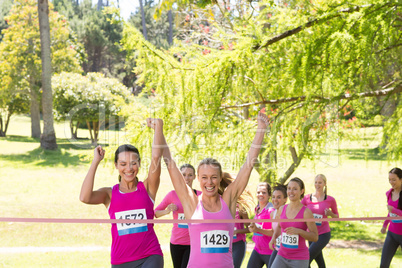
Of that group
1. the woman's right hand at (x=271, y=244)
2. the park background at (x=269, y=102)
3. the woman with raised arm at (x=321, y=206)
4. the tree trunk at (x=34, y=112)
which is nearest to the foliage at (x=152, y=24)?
the tree trunk at (x=34, y=112)

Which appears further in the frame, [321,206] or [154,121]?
[321,206]

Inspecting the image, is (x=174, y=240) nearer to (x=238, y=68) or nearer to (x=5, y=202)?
(x=238, y=68)

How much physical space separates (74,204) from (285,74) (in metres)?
10.4

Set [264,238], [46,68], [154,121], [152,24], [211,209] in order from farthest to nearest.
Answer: [152,24] < [46,68] < [264,238] < [154,121] < [211,209]

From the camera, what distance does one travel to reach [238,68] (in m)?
6.29

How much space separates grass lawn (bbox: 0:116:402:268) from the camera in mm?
8570

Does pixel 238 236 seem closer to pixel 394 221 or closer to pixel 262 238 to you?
pixel 262 238

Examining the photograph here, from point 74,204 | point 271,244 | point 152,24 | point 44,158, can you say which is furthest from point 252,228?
point 152,24

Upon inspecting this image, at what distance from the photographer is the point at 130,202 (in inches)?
141

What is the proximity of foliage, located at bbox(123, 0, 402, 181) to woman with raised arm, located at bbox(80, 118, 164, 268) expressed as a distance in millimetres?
2786

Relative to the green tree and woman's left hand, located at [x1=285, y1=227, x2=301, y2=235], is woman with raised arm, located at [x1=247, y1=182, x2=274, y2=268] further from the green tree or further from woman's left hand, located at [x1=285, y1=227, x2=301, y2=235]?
the green tree

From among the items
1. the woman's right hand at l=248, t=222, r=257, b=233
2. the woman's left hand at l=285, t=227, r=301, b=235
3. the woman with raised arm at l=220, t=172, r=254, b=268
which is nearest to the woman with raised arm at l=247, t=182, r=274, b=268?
the woman with raised arm at l=220, t=172, r=254, b=268

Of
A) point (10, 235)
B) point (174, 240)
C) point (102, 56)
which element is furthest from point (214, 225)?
point (102, 56)

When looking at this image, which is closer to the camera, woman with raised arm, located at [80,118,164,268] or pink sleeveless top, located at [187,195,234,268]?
pink sleeveless top, located at [187,195,234,268]
